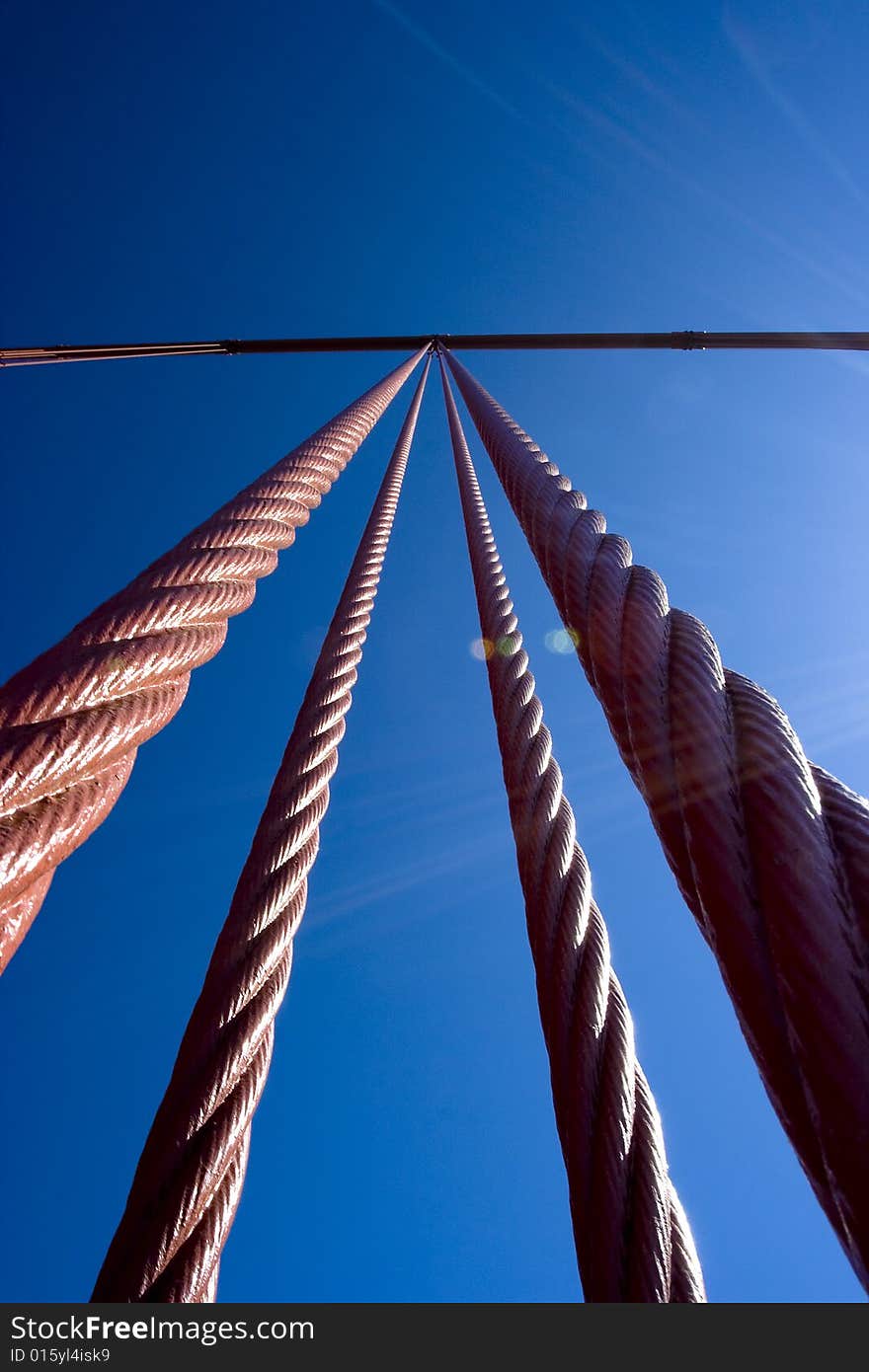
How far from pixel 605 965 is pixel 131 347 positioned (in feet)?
5.18

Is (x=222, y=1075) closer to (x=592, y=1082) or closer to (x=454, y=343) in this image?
(x=592, y=1082)

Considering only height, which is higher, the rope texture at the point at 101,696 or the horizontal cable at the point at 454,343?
the horizontal cable at the point at 454,343

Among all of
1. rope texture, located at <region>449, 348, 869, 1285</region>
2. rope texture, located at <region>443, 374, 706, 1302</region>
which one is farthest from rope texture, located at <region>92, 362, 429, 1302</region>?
rope texture, located at <region>449, 348, 869, 1285</region>

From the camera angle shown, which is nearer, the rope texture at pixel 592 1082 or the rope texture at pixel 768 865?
the rope texture at pixel 768 865

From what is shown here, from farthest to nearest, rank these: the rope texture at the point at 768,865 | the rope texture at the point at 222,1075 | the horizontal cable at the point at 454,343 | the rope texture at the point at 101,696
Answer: the horizontal cable at the point at 454,343
the rope texture at the point at 222,1075
the rope texture at the point at 101,696
the rope texture at the point at 768,865

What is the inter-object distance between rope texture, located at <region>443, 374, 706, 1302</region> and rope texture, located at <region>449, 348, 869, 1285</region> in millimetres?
219

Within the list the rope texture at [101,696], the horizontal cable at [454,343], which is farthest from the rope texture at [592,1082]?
the horizontal cable at [454,343]

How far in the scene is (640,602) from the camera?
1.73ft

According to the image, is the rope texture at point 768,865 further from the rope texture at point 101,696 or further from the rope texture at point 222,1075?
the rope texture at point 222,1075

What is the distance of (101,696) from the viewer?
48cm

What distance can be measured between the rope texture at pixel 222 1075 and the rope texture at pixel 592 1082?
10.6 inches

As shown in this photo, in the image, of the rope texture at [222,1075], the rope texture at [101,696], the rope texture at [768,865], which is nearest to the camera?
the rope texture at [768,865]

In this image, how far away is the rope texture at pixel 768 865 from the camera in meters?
0.27
